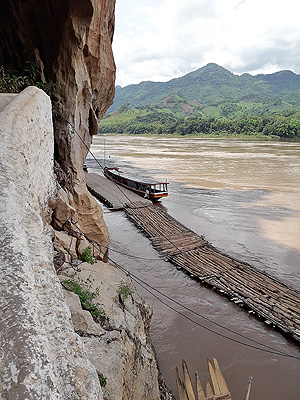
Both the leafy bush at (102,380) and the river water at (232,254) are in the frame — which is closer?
the leafy bush at (102,380)

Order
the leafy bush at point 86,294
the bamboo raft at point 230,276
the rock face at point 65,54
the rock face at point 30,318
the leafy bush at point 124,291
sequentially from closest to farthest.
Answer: the rock face at point 30,318, the leafy bush at point 86,294, the leafy bush at point 124,291, the bamboo raft at point 230,276, the rock face at point 65,54

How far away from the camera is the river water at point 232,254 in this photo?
7332mm

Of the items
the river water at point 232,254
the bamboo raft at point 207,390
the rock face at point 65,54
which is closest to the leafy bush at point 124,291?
the bamboo raft at point 207,390

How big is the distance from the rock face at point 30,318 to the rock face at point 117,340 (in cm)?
183

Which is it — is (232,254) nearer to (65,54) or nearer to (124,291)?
(124,291)

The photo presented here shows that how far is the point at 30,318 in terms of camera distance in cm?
187

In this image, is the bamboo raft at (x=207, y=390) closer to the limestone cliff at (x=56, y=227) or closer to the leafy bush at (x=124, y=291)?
the limestone cliff at (x=56, y=227)

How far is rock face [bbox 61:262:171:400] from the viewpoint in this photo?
151 inches

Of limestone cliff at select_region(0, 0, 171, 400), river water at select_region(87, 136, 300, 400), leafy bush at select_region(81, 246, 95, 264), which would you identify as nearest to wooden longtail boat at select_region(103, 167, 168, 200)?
river water at select_region(87, 136, 300, 400)

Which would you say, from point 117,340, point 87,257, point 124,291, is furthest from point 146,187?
point 117,340

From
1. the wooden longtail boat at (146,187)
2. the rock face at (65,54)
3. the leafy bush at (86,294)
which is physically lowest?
the wooden longtail boat at (146,187)

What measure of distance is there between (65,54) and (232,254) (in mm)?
11484

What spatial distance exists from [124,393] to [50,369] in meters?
2.69

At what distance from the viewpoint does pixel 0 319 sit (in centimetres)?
179
